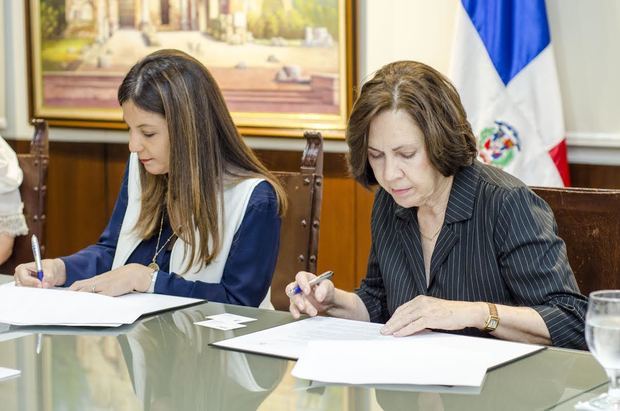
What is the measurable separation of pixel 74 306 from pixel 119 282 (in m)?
0.21

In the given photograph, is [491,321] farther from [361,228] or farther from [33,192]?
[361,228]

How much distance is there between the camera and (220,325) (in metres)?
2.17

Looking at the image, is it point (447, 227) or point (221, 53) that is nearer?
point (447, 227)

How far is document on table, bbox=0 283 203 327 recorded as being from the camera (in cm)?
221

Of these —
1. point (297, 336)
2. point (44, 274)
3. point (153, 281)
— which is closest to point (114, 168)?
point (44, 274)

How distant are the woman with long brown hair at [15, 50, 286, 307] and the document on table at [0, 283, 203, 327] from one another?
0.94 ft

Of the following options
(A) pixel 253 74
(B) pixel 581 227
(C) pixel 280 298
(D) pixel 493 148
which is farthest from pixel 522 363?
(A) pixel 253 74

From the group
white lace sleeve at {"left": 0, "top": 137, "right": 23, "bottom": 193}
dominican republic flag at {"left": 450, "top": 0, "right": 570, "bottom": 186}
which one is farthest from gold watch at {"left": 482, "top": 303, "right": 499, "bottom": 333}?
white lace sleeve at {"left": 0, "top": 137, "right": 23, "bottom": 193}

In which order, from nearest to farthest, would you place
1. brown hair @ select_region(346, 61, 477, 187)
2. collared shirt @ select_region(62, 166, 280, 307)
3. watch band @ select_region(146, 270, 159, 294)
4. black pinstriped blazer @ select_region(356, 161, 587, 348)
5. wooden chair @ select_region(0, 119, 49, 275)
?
black pinstriped blazer @ select_region(356, 161, 587, 348), brown hair @ select_region(346, 61, 477, 187), watch band @ select_region(146, 270, 159, 294), collared shirt @ select_region(62, 166, 280, 307), wooden chair @ select_region(0, 119, 49, 275)

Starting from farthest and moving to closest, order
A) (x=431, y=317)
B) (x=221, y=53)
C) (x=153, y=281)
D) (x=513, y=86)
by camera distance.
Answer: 1. (x=221, y=53)
2. (x=513, y=86)
3. (x=153, y=281)
4. (x=431, y=317)

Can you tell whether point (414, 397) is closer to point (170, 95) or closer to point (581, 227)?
point (581, 227)

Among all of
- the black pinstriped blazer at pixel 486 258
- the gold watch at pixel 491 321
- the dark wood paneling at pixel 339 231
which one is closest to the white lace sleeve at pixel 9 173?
the dark wood paneling at pixel 339 231

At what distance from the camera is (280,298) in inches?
120

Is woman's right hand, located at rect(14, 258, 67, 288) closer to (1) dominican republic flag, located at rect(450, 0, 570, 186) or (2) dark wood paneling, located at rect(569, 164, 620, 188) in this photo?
(1) dominican republic flag, located at rect(450, 0, 570, 186)
